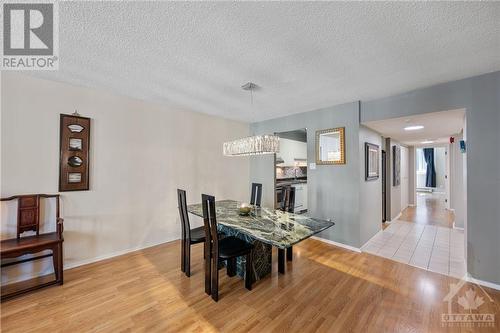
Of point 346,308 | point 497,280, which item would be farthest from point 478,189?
point 346,308

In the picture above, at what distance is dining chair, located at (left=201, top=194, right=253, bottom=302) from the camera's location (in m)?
2.06

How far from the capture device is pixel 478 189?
2408 mm

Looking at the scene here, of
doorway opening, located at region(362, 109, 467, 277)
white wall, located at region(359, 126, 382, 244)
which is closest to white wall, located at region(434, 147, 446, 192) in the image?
doorway opening, located at region(362, 109, 467, 277)

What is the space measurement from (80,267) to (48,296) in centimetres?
64

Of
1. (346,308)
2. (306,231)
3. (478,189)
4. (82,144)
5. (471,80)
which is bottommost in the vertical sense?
(346,308)

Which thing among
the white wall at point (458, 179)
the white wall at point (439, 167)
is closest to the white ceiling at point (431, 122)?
the white wall at point (458, 179)

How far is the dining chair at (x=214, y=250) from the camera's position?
2.06 meters

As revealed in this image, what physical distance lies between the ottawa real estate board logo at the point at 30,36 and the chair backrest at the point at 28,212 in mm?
1481

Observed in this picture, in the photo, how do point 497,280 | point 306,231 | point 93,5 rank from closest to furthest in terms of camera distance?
1. point 93,5
2. point 306,231
3. point 497,280

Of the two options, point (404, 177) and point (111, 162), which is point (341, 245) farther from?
point (404, 177)

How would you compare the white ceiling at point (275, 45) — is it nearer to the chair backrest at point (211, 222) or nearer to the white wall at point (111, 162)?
the white wall at point (111, 162)

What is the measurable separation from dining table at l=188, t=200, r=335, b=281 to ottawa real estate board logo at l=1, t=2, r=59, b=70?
228 cm

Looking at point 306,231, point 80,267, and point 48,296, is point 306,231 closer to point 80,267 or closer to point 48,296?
point 48,296

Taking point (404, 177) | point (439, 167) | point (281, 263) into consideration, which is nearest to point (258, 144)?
point (281, 263)
